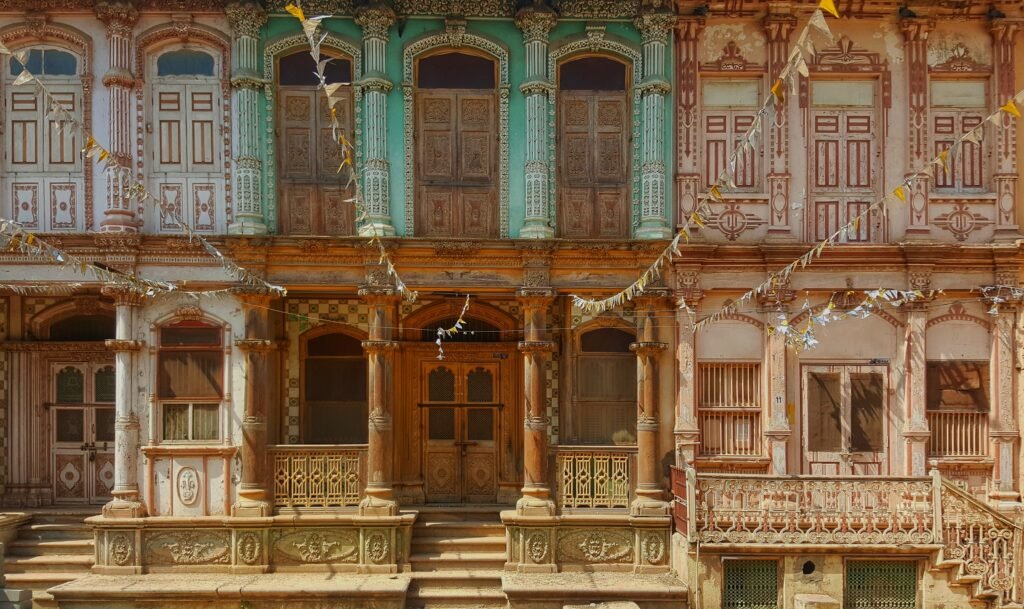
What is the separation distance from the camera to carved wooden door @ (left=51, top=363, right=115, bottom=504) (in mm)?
14484

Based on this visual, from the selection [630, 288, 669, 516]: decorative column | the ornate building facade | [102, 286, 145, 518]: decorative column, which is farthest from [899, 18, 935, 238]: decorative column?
[102, 286, 145, 518]: decorative column

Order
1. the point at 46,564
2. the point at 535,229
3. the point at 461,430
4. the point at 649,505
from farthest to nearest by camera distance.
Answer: the point at 461,430 → the point at 535,229 → the point at 649,505 → the point at 46,564

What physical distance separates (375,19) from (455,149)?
2.28 metres

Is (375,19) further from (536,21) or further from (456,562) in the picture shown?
(456,562)

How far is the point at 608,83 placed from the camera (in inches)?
546

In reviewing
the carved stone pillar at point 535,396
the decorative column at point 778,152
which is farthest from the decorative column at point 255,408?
the decorative column at point 778,152

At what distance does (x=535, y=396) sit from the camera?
1330 cm

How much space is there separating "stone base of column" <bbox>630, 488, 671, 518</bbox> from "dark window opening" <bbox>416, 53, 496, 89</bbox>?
22.0 ft

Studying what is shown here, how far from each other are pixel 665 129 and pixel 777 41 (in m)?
2.25

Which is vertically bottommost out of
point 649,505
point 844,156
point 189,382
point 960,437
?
point 649,505

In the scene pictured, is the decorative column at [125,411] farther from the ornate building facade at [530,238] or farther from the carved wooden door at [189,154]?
the carved wooden door at [189,154]

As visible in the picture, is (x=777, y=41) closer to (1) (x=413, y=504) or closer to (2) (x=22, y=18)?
(1) (x=413, y=504)

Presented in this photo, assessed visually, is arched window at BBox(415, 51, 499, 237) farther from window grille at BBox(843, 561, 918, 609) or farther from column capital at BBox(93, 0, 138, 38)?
window grille at BBox(843, 561, 918, 609)

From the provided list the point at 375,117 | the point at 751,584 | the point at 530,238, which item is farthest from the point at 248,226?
the point at 751,584
